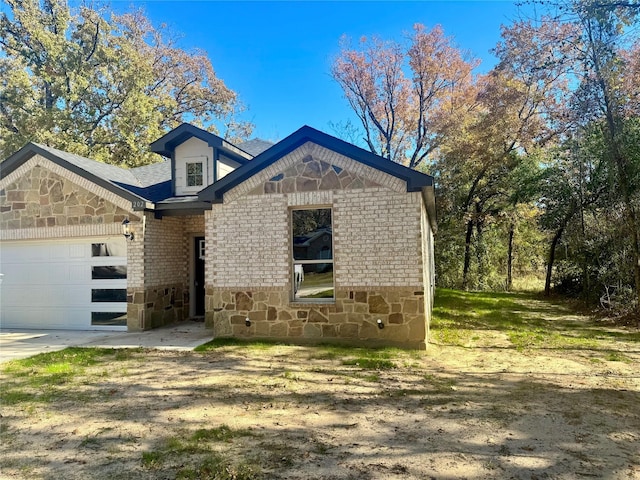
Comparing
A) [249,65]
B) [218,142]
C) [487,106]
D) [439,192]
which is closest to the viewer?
[218,142]

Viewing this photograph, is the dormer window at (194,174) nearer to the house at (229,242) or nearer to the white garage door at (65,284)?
the house at (229,242)

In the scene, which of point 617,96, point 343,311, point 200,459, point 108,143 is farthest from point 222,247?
point 108,143

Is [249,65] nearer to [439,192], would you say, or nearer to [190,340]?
[439,192]

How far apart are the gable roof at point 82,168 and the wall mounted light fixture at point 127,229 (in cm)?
55

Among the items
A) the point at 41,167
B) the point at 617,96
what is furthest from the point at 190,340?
the point at 617,96

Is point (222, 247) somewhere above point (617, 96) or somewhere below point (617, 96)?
below

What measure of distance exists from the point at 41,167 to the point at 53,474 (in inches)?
366

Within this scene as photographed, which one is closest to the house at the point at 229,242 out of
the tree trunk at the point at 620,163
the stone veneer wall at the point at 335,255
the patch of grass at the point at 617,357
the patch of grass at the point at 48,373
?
the stone veneer wall at the point at 335,255

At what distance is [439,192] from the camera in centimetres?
2302

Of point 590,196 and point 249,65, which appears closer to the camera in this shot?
point 590,196

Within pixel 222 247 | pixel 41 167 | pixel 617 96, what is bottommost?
pixel 222 247

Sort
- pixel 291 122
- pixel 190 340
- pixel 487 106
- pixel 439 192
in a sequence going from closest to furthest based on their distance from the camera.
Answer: pixel 190 340 → pixel 487 106 → pixel 439 192 → pixel 291 122

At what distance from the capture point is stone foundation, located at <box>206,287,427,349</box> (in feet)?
24.7

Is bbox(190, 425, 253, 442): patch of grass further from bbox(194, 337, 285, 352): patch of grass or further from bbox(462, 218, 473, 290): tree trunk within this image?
bbox(462, 218, 473, 290): tree trunk
